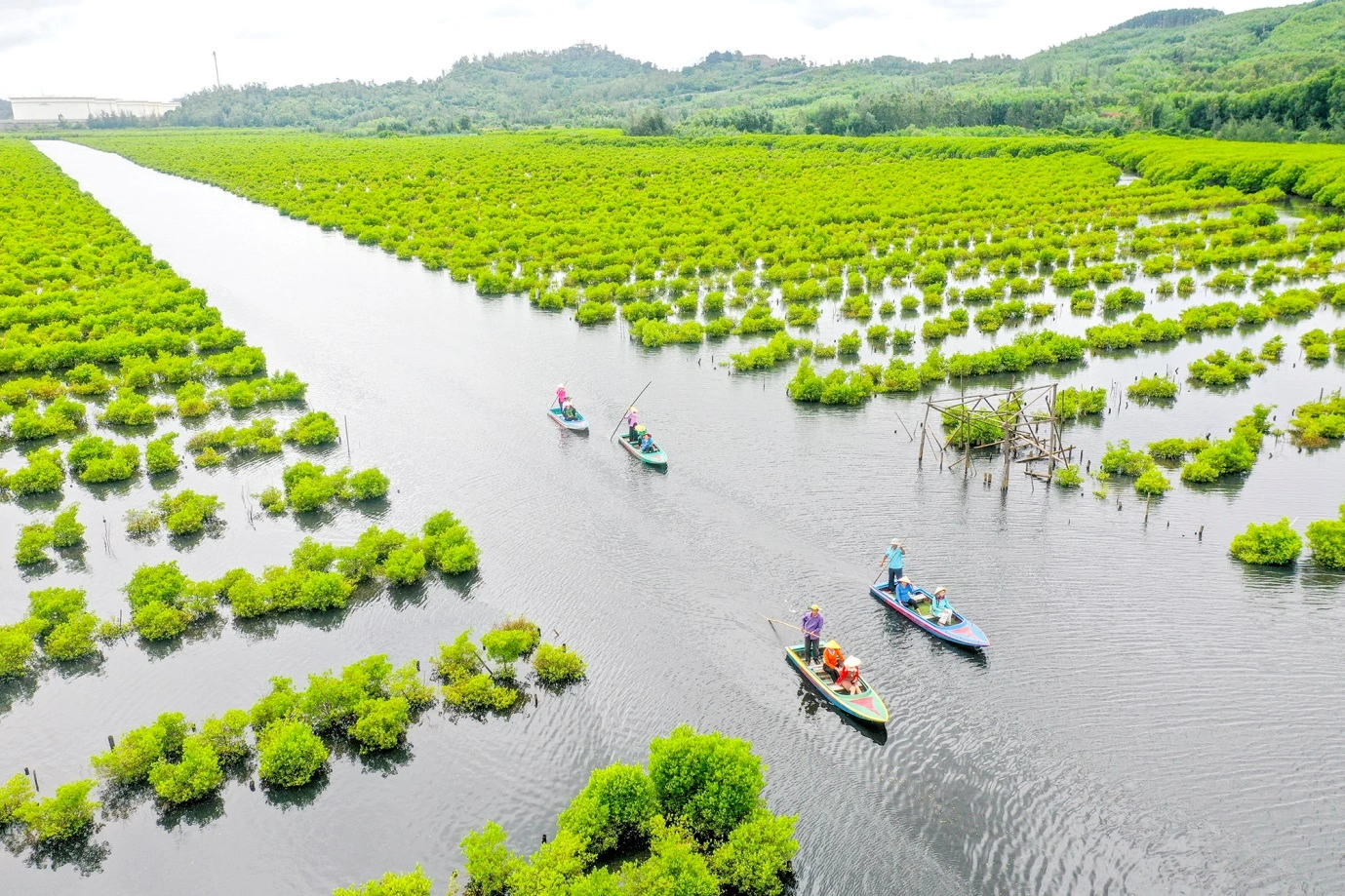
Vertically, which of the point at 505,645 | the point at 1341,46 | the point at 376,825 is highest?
the point at 1341,46

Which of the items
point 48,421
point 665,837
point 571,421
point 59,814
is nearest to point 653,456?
point 571,421

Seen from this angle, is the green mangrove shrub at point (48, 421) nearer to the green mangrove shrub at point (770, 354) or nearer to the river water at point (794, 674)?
the river water at point (794, 674)

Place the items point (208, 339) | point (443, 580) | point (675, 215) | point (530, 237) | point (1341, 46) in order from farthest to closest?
point (1341, 46) → point (675, 215) → point (530, 237) → point (208, 339) → point (443, 580)

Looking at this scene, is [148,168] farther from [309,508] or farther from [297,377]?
[309,508]

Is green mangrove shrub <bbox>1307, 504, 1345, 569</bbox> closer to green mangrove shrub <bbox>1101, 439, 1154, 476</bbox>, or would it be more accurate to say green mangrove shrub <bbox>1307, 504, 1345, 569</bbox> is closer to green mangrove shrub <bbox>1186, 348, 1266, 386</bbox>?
green mangrove shrub <bbox>1101, 439, 1154, 476</bbox>

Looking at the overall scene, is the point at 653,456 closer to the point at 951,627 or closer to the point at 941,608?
the point at 941,608

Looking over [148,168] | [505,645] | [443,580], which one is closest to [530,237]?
[443,580]
